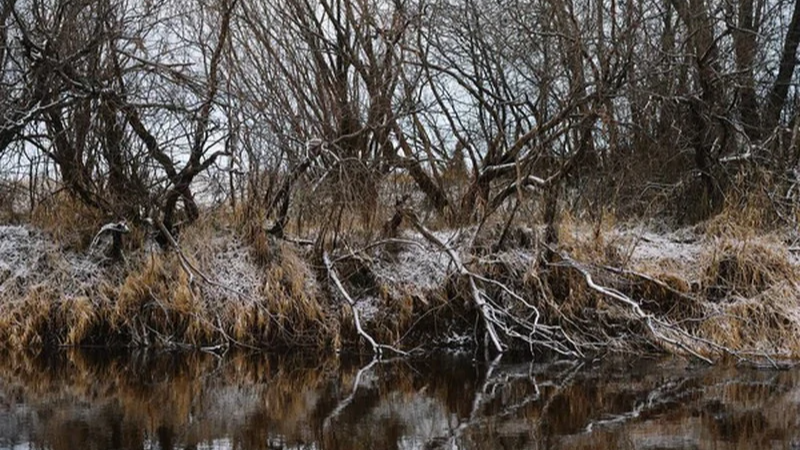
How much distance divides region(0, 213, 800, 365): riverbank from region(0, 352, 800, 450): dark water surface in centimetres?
49

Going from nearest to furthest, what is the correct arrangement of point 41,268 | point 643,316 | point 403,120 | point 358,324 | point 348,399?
point 348,399 < point 643,316 < point 358,324 < point 41,268 < point 403,120

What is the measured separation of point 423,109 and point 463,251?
2.67 metres

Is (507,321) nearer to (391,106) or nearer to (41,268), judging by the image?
(391,106)

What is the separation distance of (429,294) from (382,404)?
9.68 ft

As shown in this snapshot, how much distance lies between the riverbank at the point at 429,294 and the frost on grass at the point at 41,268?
0.09 feet

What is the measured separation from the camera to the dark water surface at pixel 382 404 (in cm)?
611

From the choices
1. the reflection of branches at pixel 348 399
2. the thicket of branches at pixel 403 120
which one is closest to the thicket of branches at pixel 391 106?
the thicket of branches at pixel 403 120

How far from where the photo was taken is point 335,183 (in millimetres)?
10797

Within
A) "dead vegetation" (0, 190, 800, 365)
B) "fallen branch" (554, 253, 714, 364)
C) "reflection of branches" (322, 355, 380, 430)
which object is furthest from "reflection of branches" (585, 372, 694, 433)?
"reflection of branches" (322, 355, 380, 430)

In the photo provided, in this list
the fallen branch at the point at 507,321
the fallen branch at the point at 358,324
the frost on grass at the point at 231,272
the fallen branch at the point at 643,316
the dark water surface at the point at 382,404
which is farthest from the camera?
the frost on grass at the point at 231,272

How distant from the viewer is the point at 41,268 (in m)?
10.7

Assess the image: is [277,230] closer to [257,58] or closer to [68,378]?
[257,58]

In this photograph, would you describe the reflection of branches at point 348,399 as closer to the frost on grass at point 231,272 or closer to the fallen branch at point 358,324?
the fallen branch at point 358,324

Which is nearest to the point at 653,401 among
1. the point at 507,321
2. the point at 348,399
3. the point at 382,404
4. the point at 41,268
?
the point at 382,404
